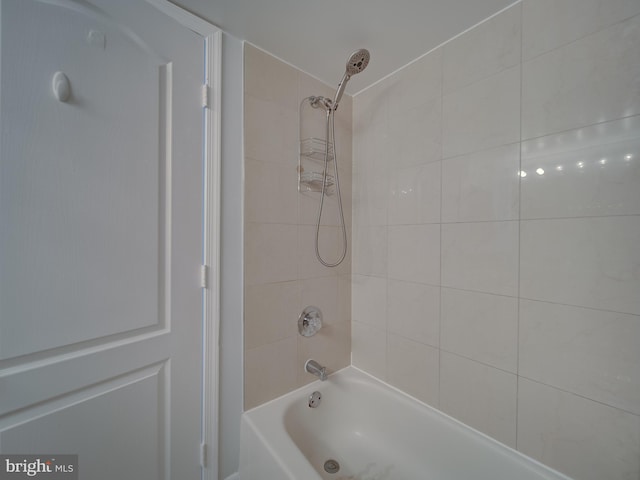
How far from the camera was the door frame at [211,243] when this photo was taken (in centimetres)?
109

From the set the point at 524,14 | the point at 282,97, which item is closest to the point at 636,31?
the point at 524,14

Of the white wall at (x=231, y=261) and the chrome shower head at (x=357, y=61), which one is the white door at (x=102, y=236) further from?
the chrome shower head at (x=357, y=61)

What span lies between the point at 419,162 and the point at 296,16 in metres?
0.86

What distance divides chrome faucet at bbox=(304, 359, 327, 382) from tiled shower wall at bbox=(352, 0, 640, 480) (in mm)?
425

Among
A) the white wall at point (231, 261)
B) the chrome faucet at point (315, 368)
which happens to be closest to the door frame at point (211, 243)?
the white wall at point (231, 261)

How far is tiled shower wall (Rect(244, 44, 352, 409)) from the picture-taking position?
1.22 metres

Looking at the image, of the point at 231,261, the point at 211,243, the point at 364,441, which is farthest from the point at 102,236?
the point at 364,441

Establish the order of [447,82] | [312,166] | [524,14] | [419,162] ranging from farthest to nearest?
[312,166] → [419,162] → [447,82] → [524,14]

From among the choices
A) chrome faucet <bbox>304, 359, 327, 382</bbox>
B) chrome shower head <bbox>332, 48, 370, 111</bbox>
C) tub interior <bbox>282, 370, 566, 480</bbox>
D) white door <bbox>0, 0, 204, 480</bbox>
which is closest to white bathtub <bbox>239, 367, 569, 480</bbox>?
tub interior <bbox>282, 370, 566, 480</bbox>

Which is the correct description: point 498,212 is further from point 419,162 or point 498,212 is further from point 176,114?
point 176,114

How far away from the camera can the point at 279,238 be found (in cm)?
131

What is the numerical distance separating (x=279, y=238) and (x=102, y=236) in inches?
27.7

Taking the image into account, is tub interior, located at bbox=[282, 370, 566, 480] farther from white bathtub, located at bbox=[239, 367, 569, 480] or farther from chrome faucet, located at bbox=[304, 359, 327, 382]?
chrome faucet, located at bbox=[304, 359, 327, 382]

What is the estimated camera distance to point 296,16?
107 cm
